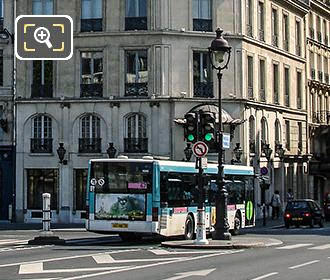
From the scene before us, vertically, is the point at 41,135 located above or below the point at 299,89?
below

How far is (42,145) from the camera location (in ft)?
158

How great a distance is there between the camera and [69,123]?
4806 centimetres

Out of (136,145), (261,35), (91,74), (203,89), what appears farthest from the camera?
(261,35)

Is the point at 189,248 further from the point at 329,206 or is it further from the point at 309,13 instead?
the point at 309,13

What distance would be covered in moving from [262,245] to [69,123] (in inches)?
883

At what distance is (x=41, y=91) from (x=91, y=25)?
14.8ft

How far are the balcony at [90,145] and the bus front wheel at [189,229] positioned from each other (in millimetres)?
17833

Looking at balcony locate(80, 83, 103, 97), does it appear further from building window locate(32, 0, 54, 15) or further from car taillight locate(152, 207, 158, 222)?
car taillight locate(152, 207, 158, 222)

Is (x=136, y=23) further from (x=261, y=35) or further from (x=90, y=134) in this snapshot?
(x=261, y=35)

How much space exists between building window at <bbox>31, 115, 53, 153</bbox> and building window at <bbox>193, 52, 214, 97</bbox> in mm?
8273

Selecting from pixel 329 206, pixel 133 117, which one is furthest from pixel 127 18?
pixel 329 206

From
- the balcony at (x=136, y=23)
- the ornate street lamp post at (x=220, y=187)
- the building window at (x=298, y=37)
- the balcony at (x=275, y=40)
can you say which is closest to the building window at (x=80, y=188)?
the balcony at (x=136, y=23)

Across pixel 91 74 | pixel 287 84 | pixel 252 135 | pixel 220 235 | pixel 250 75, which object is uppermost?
pixel 287 84

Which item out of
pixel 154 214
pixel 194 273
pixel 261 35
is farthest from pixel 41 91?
pixel 194 273
